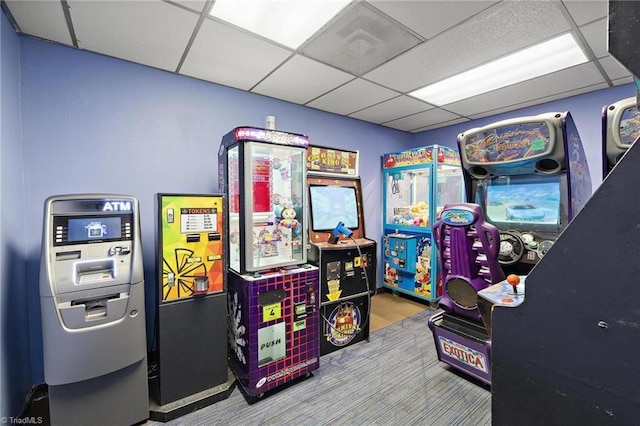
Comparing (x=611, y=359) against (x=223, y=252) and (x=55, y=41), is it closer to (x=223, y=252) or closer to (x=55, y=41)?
(x=223, y=252)

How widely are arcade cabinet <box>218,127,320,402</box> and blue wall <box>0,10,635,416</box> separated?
65cm

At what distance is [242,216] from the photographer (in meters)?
2.17

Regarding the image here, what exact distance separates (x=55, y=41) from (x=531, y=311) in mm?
3281

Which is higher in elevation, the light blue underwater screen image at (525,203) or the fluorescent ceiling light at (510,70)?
the fluorescent ceiling light at (510,70)

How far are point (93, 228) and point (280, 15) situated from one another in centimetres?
180

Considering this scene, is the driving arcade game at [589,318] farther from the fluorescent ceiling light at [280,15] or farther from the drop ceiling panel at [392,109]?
the drop ceiling panel at [392,109]

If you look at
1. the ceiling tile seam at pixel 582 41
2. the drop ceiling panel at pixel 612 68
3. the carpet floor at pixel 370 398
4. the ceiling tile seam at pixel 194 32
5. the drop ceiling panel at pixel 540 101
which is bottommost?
the carpet floor at pixel 370 398

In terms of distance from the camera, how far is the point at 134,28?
2014mm

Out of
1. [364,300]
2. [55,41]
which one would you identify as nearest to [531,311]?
[364,300]

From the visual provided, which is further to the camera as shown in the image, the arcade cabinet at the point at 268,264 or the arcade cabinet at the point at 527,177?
the arcade cabinet at the point at 268,264

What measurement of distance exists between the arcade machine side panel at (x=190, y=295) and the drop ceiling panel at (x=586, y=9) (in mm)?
2644

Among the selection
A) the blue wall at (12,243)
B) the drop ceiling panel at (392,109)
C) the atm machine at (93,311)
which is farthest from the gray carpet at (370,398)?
the drop ceiling panel at (392,109)

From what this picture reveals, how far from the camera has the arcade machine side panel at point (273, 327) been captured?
211 centimetres

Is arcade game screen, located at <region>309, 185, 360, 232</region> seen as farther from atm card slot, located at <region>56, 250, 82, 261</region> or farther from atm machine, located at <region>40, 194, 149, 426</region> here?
atm card slot, located at <region>56, 250, 82, 261</region>
